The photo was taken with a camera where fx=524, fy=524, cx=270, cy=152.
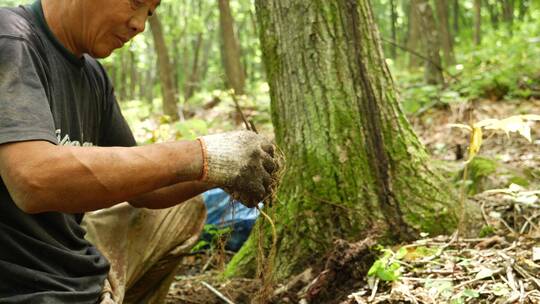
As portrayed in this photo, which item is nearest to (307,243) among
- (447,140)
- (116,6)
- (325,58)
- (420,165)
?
(420,165)

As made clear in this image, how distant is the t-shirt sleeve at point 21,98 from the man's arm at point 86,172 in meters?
0.04

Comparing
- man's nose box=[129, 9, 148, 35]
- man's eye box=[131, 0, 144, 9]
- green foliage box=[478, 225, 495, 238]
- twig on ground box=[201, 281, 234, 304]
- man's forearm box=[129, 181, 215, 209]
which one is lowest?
twig on ground box=[201, 281, 234, 304]

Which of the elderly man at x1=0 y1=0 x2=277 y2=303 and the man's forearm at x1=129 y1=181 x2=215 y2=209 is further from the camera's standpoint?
the man's forearm at x1=129 y1=181 x2=215 y2=209

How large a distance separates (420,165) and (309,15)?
104 centimetres

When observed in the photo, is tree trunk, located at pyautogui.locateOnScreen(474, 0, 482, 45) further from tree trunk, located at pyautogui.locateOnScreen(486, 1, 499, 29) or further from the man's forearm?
the man's forearm

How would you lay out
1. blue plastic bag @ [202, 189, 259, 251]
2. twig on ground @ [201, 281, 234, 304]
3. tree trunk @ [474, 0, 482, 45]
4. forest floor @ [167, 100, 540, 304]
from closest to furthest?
forest floor @ [167, 100, 540, 304], twig on ground @ [201, 281, 234, 304], blue plastic bag @ [202, 189, 259, 251], tree trunk @ [474, 0, 482, 45]

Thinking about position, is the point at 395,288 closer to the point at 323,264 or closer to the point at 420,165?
the point at 323,264

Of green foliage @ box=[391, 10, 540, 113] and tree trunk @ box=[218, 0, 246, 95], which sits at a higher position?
tree trunk @ box=[218, 0, 246, 95]

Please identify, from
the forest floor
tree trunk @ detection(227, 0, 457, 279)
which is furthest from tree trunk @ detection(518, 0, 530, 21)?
tree trunk @ detection(227, 0, 457, 279)

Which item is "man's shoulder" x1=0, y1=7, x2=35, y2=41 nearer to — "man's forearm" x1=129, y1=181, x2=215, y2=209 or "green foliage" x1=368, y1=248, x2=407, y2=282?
"man's forearm" x1=129, y1=181, x2=215, y2=209

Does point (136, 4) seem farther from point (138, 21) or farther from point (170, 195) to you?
point (170, 195)

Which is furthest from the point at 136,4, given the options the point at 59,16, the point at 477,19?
the point at 477,19

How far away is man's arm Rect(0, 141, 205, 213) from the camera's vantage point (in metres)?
1.60

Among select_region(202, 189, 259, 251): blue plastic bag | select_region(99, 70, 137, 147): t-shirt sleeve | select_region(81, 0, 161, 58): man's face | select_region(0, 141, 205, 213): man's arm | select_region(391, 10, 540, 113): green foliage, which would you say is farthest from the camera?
select_region(391, 10, 540, 113): green foliage
